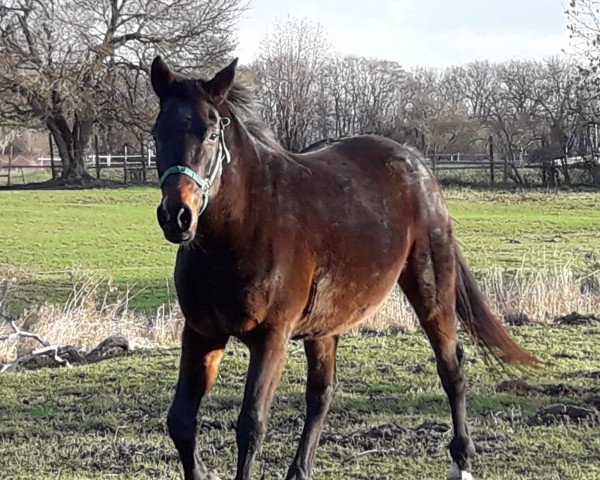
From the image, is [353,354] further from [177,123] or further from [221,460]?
[177,123]

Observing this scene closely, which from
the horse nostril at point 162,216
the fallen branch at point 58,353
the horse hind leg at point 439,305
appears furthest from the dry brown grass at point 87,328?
the horse nostril at point 162,216

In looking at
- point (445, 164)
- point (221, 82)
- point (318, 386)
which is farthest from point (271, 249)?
point (445, 164)

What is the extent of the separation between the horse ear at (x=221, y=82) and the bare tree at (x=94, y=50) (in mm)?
29350

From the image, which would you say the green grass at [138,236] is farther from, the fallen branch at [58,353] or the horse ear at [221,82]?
the horse ear at [221,82]

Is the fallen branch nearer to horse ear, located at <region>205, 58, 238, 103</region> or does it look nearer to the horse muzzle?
horse ear, located at <region>205, 58, 238, 103</region>

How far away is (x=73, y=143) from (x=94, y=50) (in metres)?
5.41

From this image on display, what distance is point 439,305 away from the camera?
198 inches

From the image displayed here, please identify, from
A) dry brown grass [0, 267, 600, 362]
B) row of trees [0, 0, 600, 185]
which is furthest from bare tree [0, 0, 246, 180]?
dry brown grass [0, 267, 600, 362]

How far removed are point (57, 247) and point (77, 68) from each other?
15.4 metres

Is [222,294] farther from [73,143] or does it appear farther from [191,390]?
[73,143]

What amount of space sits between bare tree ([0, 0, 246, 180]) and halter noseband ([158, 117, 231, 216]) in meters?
29.4

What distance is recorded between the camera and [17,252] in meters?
18.2

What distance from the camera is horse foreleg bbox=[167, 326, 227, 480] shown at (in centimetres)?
400

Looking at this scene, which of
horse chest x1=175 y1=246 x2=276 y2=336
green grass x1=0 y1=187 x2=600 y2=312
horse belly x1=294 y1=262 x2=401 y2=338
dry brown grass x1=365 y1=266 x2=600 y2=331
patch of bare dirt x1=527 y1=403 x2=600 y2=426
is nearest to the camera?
horse chest x1=175 y1=246 x2=276 y2=336
